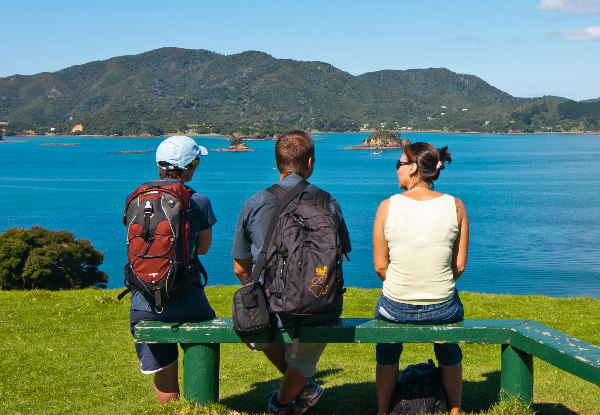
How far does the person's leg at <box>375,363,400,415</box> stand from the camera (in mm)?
3756

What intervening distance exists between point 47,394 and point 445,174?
344ft

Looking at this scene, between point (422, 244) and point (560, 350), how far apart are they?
90 centimetres

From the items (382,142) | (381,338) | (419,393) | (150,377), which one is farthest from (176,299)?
(382,142)

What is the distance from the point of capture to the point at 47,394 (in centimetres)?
520

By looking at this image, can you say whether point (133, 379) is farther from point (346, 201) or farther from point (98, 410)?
point (346, 201)

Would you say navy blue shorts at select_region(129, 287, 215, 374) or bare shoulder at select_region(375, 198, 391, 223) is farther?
navy blue shorts at select_region(129, 287, 215, 374)

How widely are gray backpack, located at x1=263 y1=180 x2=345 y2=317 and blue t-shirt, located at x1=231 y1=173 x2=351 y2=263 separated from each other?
0.39 feet

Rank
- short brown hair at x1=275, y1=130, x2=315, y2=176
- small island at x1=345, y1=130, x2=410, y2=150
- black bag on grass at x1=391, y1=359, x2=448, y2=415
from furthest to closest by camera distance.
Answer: small island at x1=345, y1=130, x2=410, y2=150, black bag on grass at x1=391, y1=359, x2=448, y2=415, short brown hair at x1=275, y1=130, x2=315, y2=176

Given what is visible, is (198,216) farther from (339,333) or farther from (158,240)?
(339,333)

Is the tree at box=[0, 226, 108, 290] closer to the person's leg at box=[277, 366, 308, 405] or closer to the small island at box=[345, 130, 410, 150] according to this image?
the person's leg at box=[277, 366, 308, 405]

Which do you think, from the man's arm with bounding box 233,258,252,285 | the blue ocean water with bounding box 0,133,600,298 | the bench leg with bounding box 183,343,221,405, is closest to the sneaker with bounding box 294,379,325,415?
the bench leg with bounding box 183,343,221,405

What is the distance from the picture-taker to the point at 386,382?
3764mm

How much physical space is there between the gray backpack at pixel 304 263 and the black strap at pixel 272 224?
0.07ft

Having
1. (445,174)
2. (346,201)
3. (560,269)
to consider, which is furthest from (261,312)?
(445,174)
